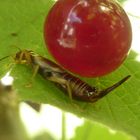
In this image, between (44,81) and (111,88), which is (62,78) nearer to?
(44,81)

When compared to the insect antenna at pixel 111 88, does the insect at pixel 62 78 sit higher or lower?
lower

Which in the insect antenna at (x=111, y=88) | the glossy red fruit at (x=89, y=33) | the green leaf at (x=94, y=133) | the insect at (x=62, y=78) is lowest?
the green leaf at (x=94, y=133)

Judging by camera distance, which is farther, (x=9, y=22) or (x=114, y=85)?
(x=9, y=22)

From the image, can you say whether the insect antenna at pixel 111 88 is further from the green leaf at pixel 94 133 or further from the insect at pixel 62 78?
the green leaf at pixel 94 133

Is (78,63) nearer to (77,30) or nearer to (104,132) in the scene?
(77,30)

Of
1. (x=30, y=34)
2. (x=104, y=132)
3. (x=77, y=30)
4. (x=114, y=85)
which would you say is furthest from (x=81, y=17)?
(x=104, y=132)

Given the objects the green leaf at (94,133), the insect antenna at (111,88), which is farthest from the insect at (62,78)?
the green leaf at (94,133)

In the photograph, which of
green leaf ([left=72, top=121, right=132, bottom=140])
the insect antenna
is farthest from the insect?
green leaf ([left=72, top=121, right=132, bottom=140])
